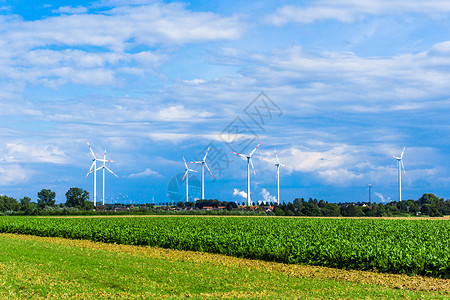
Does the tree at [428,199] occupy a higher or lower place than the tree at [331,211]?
higher

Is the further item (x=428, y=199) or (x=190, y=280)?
(x=428, y=199)

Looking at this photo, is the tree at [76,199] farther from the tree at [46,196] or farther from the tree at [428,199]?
the tree at [428,199]

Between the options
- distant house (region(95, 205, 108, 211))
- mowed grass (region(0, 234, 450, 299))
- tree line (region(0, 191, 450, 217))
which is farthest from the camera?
distant house (region(95, 205, 108, 211))

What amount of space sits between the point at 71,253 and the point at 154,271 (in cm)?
985

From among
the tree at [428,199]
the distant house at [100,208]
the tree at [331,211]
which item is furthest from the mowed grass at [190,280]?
the tree at [428,199]

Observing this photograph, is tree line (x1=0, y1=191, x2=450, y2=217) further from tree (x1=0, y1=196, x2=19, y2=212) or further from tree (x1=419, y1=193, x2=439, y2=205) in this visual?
tree (x1=419, y1=193, x2=439, y2=205)

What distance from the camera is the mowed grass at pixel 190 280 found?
17.8 metres

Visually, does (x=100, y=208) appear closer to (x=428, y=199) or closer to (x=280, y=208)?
(x=280, y=208)

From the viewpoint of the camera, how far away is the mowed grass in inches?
701

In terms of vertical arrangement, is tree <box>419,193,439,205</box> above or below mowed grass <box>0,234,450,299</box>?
above

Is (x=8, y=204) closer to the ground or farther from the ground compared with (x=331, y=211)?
farther from the ground

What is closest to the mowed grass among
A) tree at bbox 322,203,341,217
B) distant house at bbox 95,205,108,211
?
tree at bbox 322,203,341,217

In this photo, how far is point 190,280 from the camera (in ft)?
67.0

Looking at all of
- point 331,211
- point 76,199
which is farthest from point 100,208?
point 331,211
